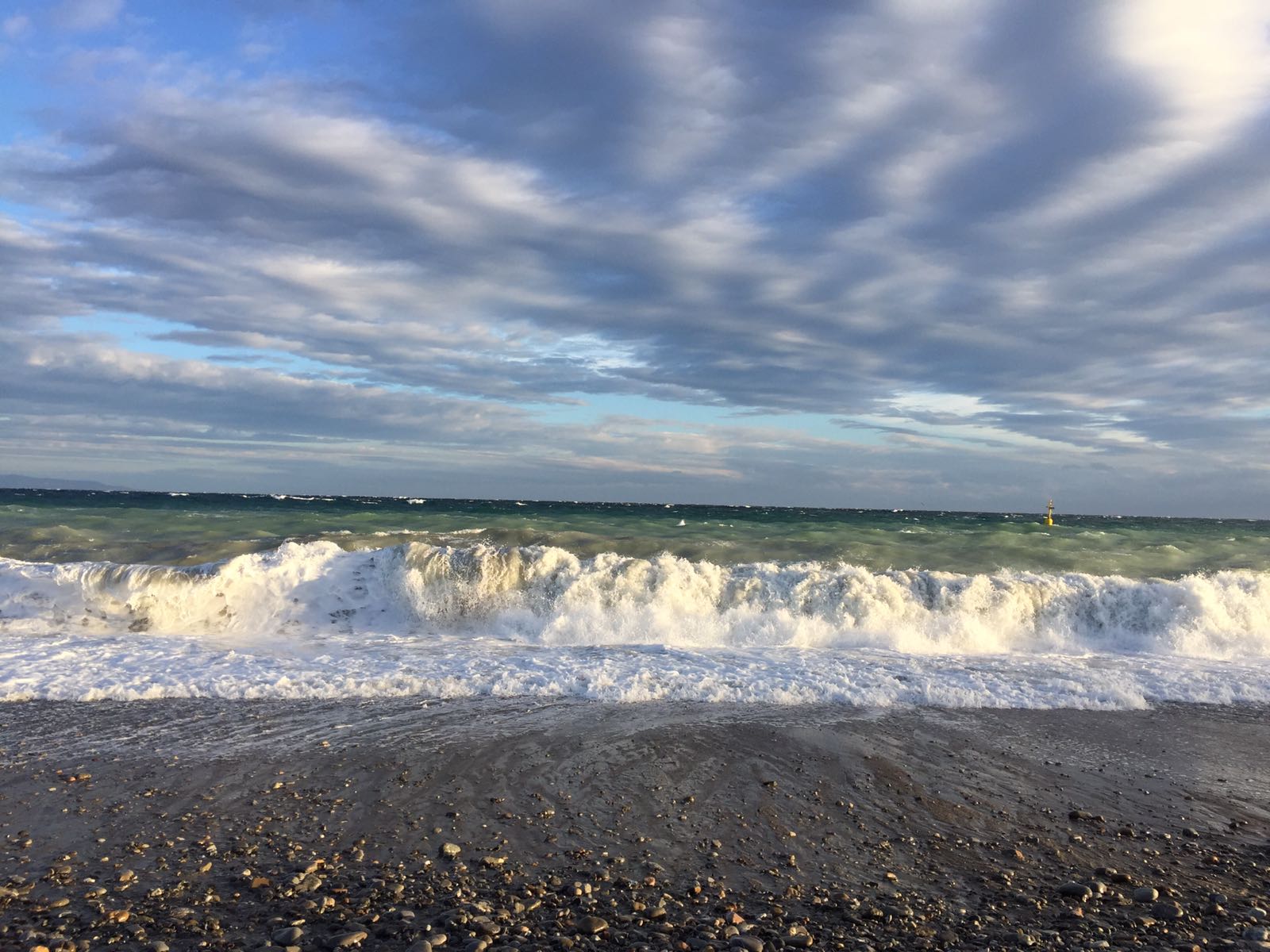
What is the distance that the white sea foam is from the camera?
11.6 m

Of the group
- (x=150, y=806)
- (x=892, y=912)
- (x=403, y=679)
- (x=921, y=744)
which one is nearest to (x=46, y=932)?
(x=150, y=806)

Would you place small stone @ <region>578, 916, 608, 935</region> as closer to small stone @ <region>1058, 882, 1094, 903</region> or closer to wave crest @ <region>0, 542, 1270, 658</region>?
small stone @ <region>1058, 882, 1094, 903</region>

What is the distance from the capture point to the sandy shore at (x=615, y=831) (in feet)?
15.9

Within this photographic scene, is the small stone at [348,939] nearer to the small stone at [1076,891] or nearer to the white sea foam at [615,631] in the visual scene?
the small stone at [1076,891]

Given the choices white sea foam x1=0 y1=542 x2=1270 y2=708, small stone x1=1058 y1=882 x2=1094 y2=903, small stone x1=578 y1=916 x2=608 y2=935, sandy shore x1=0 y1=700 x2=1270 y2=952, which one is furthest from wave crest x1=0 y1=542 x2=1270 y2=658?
small stone x1=578 y1=916 x2=608 y2=935

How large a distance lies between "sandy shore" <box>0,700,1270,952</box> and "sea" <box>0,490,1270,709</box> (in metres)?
1.63

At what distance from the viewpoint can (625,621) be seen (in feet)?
58.2

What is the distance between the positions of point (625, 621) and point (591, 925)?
13.0 metres

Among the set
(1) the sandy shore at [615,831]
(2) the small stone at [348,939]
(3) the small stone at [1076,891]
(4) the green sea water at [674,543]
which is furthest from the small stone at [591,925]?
(4) the green sea water at [674,543]

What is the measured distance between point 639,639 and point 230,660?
7.67 m

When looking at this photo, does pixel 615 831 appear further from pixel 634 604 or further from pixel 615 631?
pixel 634 604

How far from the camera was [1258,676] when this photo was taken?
1325 cm

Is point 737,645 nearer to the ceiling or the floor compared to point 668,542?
nearer to the floor

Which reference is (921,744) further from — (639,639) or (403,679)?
(639,639)
